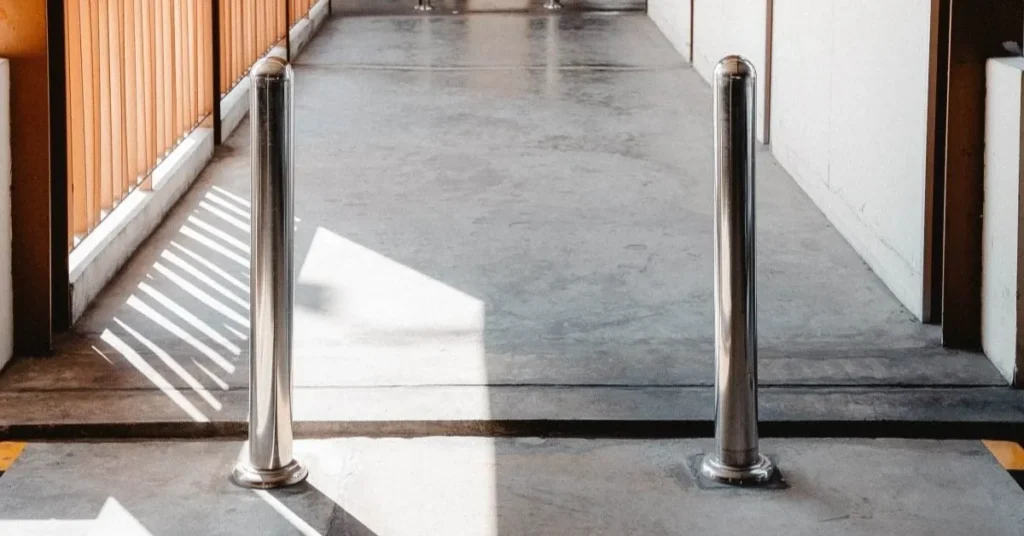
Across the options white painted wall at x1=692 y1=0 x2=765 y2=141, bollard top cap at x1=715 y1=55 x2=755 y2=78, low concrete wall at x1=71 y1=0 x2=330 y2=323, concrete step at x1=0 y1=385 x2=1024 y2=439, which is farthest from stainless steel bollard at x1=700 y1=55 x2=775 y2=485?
white painted wall at x1=692 y1=0 x2=765 y2=141

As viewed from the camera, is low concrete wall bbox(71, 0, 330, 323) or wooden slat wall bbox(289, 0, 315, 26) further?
wooden slat wall bbox(289, 0, 315, 26)

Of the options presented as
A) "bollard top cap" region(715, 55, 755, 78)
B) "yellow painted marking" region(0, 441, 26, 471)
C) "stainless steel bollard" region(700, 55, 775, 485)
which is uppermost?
"bollard top cap" region(715, 55, 755, 78)

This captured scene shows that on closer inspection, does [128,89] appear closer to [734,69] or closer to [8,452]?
[8,452]

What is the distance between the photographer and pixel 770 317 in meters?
4.32

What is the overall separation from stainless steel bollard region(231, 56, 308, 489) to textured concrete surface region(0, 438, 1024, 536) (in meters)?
0.10

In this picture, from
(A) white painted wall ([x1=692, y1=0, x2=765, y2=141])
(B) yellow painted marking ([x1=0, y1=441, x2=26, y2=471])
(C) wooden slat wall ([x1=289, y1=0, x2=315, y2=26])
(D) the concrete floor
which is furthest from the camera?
(C) wooden slat wall ([x1=289, y1=0, x2=315, y2=26])

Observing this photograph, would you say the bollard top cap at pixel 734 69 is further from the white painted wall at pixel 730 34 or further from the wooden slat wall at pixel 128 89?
the white painted wall at pixel 730 34

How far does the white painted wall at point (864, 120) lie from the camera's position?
14.4 ft

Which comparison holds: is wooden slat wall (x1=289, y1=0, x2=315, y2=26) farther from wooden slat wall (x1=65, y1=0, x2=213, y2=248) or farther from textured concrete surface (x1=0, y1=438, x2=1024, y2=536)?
textured concrete surface (x1=0, y1=438, x2=1024, y2=536)

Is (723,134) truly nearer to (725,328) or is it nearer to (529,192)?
(725,328)

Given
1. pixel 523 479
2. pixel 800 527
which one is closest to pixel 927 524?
pixel 800 527

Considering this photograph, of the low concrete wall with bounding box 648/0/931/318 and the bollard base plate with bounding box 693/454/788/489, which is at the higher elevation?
the low concrete wall with bounding box 648/0/931/318

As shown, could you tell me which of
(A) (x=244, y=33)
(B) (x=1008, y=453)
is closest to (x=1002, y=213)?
(B) (x=1008, y=453)

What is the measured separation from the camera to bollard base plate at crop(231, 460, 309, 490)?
309 centimetres
